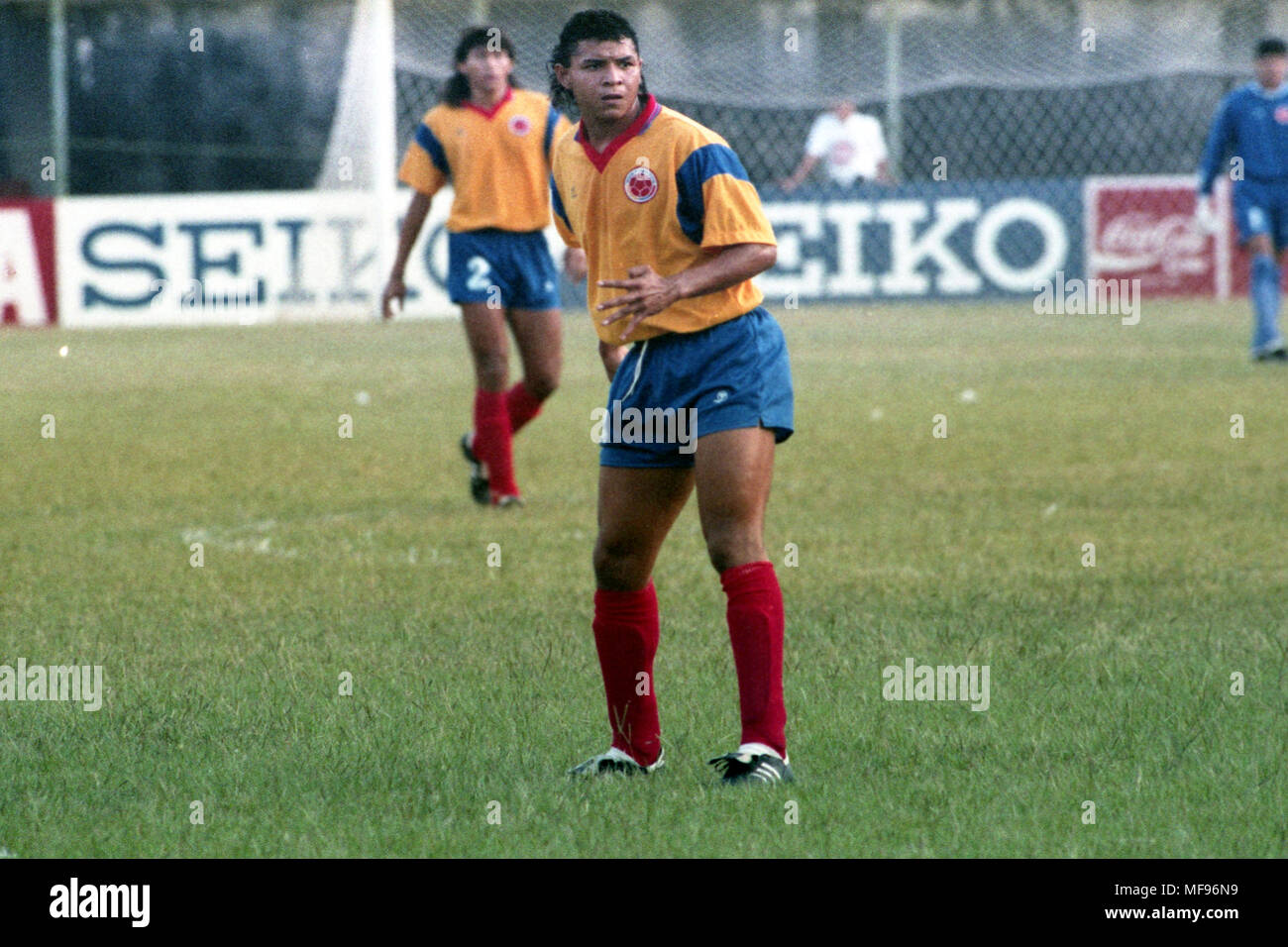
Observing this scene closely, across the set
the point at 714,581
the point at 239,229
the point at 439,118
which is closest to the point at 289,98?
the point at 239,229

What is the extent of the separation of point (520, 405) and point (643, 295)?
5312mm

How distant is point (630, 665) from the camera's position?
485cm

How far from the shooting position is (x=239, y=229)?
873 inches

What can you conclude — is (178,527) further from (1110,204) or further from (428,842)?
(1110,204)

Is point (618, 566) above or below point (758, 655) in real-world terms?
above

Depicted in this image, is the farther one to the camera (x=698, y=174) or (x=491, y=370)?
(x=491, y=370)

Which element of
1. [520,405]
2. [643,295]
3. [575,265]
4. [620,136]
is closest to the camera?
[643,295]

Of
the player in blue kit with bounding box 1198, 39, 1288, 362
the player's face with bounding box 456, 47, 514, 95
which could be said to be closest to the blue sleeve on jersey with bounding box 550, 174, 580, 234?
the player's face with bounding box 456, 47, 514, 95

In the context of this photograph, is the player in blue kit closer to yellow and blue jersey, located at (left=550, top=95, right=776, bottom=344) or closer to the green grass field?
the green grass field

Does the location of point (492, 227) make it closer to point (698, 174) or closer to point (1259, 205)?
point (698, 174)

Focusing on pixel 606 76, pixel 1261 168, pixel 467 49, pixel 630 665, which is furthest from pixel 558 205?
pixel 1261 168

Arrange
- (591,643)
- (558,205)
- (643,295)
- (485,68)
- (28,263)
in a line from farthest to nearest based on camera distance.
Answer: (28,263), (485,68), (591,643), (558,205), (643,295)

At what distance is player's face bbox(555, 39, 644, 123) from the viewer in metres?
4.65

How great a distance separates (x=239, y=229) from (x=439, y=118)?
42.5 feet
